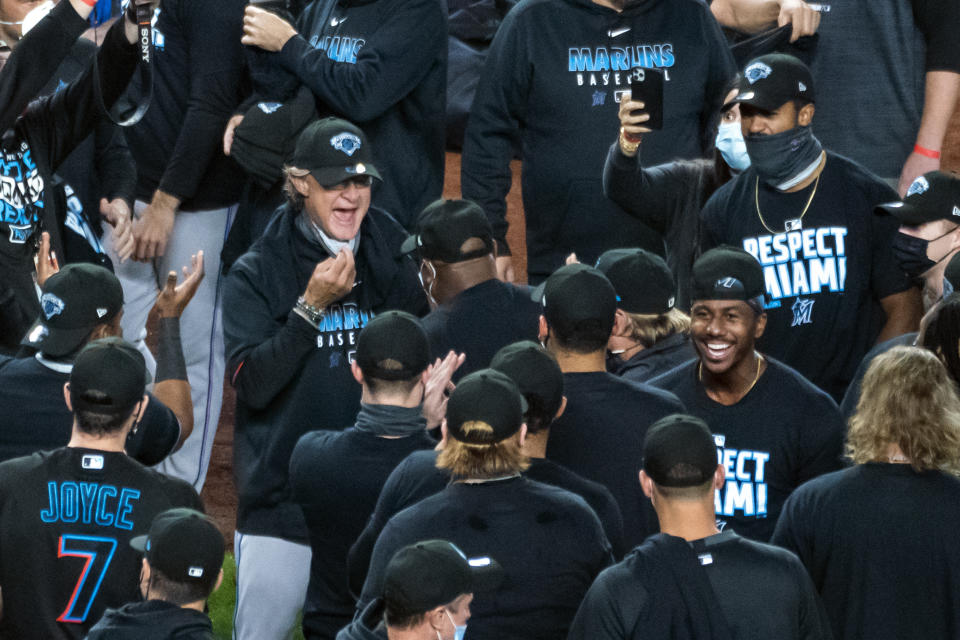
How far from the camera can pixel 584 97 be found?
592 cm

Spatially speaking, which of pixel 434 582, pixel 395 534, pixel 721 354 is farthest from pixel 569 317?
pixel 434 582

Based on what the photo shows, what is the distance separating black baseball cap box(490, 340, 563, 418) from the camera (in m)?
4.05

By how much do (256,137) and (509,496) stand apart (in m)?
2.48

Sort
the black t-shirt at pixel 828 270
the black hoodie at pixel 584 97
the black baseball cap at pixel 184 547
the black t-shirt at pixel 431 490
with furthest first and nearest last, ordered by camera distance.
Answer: the black hoodie at pixel 584 97 → the black t-shirt at pixel 828 270 → the black t-shirt at pixel 431 490 → the black baseball cap at pixel 184 547

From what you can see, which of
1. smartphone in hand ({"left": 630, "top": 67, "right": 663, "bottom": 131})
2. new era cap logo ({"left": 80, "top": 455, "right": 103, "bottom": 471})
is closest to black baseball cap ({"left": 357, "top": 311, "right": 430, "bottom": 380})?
new era cap logo ({"left": 80, "top": 455, "right": 103, "bottom": 471})

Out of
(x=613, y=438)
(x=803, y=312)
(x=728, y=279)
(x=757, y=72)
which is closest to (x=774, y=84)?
(x=757, y=72)

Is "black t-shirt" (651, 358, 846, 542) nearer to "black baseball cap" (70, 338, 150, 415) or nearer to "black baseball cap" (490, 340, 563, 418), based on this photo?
"black baseball cap" (490, 340, 563, 418)

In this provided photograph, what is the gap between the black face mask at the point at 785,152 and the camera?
534cm

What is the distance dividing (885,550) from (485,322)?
1556mm

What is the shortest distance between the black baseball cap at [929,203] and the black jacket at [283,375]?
1.71m

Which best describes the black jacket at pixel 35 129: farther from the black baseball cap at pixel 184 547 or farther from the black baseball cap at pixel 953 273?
A: the black baseball cap at pixel 953 273

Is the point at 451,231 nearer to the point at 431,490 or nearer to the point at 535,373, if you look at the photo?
the point at 535,373

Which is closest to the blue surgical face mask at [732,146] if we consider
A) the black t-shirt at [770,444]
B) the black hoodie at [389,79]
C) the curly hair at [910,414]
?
the black hoodie at [389,79]

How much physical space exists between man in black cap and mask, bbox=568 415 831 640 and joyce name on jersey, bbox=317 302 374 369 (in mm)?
1796
